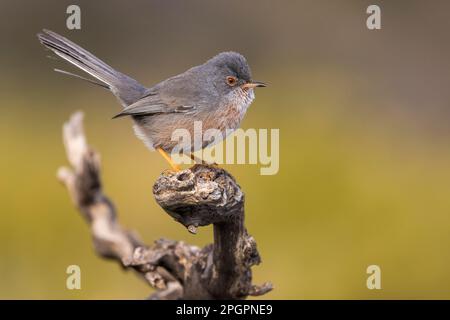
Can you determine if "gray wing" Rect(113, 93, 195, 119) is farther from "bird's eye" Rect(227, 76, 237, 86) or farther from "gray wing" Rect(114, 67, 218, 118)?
"bird's eye" Rect(227, 76, 237, 86)

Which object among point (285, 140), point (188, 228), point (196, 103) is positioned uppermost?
point (196, 103)

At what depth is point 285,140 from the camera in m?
8.47

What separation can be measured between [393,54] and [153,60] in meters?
3.21

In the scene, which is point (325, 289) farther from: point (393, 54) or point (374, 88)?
point (393, 54)

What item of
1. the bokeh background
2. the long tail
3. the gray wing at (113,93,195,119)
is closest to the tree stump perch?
the gray wing at (113,93,195,119)

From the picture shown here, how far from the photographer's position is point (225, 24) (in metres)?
10.6

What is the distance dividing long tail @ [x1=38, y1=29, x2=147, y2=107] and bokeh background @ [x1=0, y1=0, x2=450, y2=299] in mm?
2215

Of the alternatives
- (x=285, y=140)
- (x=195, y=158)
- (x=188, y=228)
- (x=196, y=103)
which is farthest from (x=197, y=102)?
(x=285, y=140)

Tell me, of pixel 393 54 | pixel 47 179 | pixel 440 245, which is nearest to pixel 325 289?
pixel 440 245

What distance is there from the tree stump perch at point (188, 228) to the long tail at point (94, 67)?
2.15ft

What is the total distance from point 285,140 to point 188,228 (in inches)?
168

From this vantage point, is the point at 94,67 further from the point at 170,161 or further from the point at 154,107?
the point at 170,161

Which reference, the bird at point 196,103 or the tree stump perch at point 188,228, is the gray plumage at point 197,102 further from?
the tree stump perch at point 188,228

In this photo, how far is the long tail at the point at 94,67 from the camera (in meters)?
5.43
